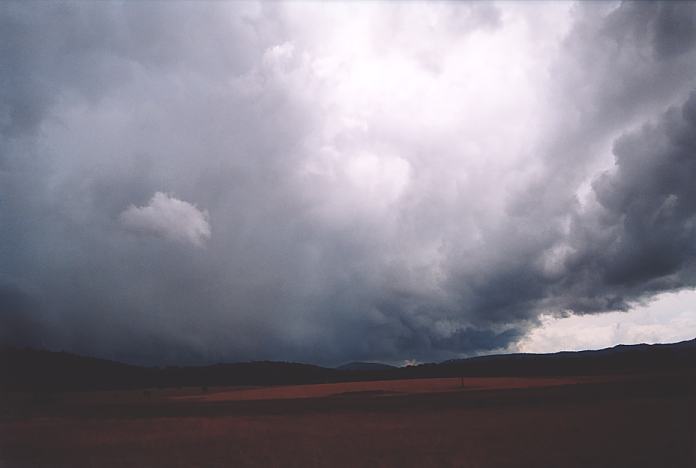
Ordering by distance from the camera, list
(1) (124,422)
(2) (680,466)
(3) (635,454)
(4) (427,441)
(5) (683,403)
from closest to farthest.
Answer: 1. (2) (680,466)
2. (3) (635,454)
3. (4) (427,441)
4. (5) (683,403)
5. (1) (124,422)

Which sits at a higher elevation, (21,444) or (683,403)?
(683,403)

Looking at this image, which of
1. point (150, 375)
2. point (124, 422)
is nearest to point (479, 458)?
point (124, 422)

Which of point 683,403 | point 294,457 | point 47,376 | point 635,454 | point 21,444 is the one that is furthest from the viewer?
point 47,376

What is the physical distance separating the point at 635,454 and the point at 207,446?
2563 centimetres

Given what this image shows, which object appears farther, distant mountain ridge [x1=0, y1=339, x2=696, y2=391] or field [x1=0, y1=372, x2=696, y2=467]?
distant mountain ridge [x1=0, y1=339, x2=696, y2=391]

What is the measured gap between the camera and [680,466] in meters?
19.9

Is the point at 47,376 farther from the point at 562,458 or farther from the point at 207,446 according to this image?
the point at 562,458

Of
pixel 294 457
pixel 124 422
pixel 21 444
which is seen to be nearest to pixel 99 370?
pixel 124 422

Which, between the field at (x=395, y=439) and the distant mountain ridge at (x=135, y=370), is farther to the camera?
the distant mountain ridge at (x=135, y=370)

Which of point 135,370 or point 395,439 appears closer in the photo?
point 395,439

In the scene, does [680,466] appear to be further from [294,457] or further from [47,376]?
[47,376]

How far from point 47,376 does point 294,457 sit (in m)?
160

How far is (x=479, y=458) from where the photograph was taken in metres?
23.3

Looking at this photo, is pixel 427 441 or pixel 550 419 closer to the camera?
pixel 427 441
